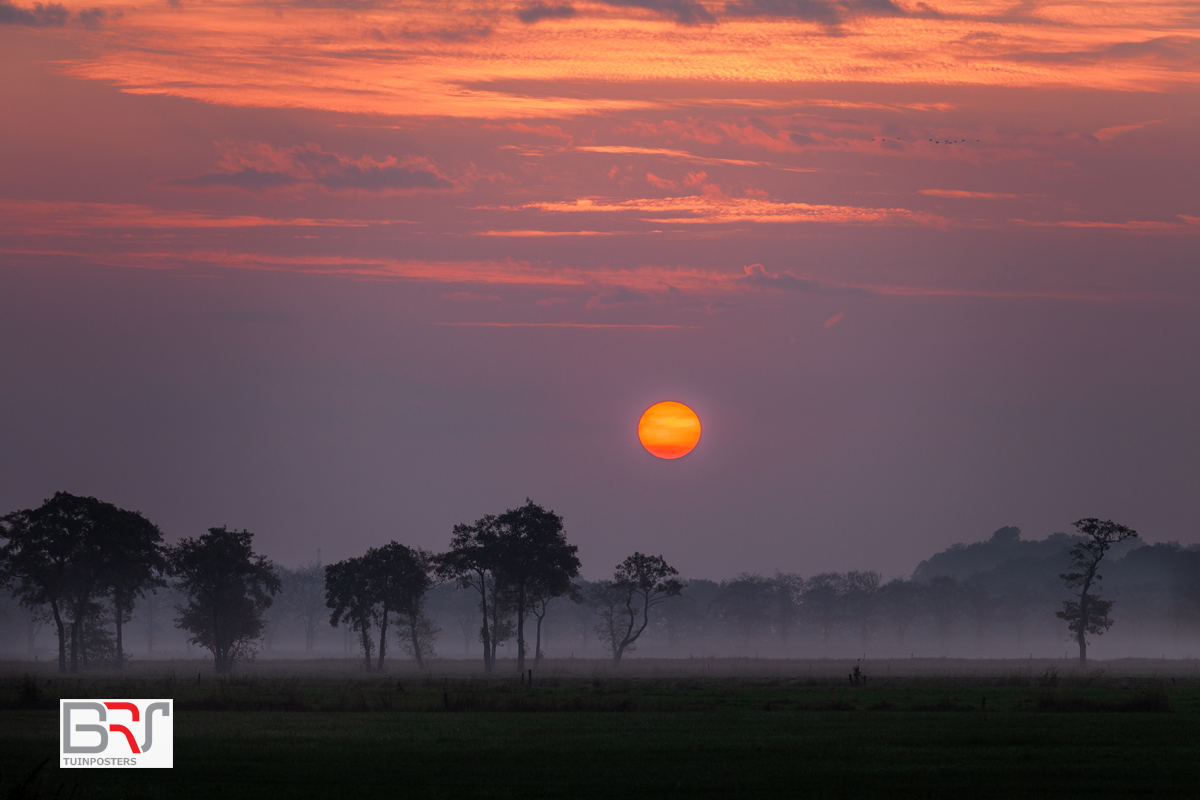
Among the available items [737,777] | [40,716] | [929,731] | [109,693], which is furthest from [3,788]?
[109,693]

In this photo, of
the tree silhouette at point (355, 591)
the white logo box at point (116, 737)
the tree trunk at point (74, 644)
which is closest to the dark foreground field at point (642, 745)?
the white logo box at point (116, 737)

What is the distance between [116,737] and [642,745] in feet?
54.3

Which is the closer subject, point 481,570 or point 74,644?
point 74,644

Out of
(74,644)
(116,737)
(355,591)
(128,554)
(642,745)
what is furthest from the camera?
(355,591)

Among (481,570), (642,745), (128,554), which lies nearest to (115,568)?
(128,554)

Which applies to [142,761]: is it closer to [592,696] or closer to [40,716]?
[40,716]

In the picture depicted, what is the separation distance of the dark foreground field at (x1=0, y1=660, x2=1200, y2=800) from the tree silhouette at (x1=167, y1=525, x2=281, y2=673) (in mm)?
45193

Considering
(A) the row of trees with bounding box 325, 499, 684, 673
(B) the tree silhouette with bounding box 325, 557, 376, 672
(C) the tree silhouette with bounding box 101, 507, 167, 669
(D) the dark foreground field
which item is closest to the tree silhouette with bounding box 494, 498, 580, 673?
(A) the row of trees with bounding box 325, 499, 684, 673

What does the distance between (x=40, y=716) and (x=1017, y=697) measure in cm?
4331

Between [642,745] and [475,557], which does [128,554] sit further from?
[642,745]

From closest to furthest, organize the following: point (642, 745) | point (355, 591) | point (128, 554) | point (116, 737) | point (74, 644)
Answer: point (116, 737) → point (642, 745) → point (74, 644) → point (128, 554) → point (355, 591)

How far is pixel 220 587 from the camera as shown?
106875 millimetres

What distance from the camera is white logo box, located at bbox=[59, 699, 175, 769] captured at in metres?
33.5

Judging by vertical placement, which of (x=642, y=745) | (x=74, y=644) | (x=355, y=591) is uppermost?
(x=355, y=591)
